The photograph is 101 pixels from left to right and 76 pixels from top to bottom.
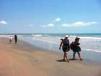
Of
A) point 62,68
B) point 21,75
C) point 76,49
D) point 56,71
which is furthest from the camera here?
point 76,49

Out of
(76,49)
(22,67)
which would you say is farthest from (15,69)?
(76,49)

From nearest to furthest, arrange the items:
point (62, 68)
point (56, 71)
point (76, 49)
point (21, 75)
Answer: point (21, 75) < point (56, 71) < point (62, 68) < point (76, 49)

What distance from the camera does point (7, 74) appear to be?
10.2 metres

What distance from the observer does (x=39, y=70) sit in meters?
11.1

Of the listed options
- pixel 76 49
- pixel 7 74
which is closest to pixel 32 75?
pixel 7 74

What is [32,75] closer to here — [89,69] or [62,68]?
[62,68]

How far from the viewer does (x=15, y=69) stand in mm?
11266

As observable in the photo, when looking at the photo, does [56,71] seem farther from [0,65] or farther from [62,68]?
[0,65]

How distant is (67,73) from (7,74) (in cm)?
249

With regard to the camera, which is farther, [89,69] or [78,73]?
[89,69]

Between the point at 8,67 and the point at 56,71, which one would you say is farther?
the point at 8,67

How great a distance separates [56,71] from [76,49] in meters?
4.15

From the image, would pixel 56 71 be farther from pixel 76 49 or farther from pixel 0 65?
pixel 76 49

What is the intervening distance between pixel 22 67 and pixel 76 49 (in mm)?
4174
